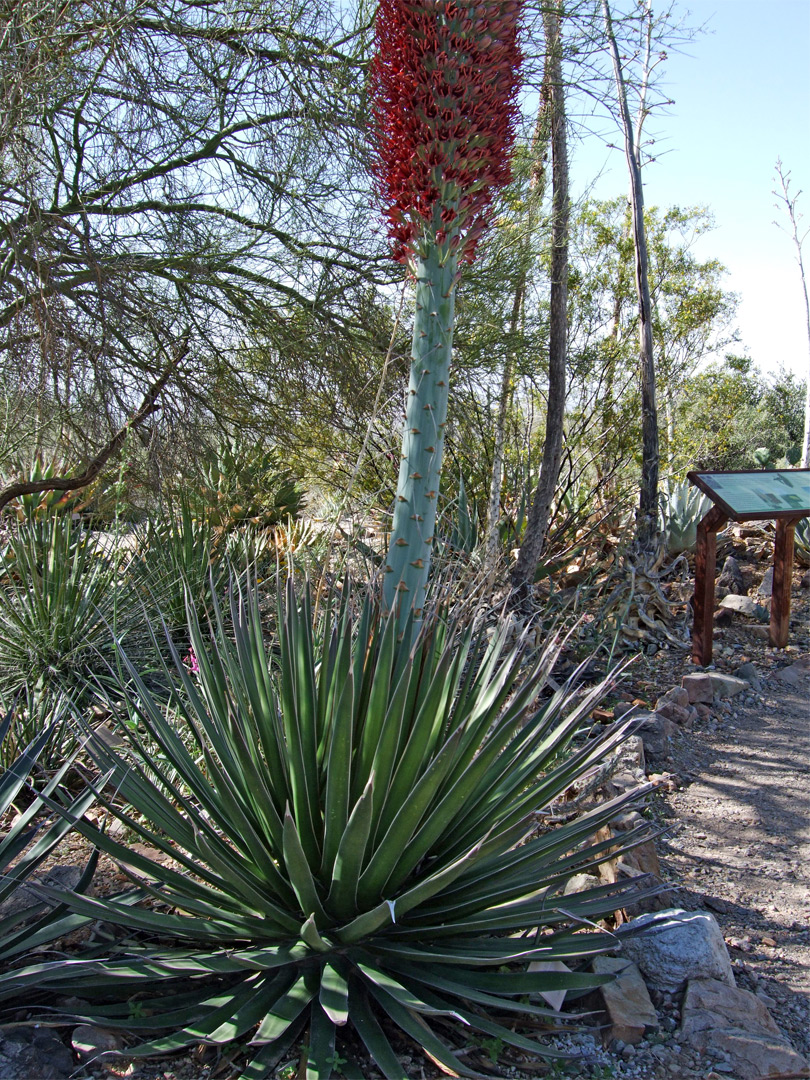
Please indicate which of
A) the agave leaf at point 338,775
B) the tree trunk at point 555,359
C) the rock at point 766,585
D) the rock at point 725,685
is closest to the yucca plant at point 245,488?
the tree trunk at point 555,359

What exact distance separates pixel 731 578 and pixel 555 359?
2.87 meters

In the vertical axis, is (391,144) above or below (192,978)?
above

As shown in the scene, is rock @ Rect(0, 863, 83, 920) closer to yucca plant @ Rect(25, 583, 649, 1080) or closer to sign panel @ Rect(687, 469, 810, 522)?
yucca plant @ Rect(25, 583, 649, 1080)

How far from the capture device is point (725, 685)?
5707 millimetres

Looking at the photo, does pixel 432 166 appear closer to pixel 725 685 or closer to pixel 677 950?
pixel 677 950

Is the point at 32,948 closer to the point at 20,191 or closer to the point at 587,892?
the point at 587,892

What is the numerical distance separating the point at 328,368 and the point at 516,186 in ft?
7.32

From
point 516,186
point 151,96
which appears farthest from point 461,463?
point 151,96

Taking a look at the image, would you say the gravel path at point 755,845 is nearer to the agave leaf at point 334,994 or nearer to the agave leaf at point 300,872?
the agave leaf at point 334,994

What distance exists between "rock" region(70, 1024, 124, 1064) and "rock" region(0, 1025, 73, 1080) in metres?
0.04

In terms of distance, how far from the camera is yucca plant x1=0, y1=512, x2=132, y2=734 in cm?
467

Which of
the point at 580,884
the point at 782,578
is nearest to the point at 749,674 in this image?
the point at 782,578

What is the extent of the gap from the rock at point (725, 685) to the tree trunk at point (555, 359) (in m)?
1.49

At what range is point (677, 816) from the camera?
13.1ft
